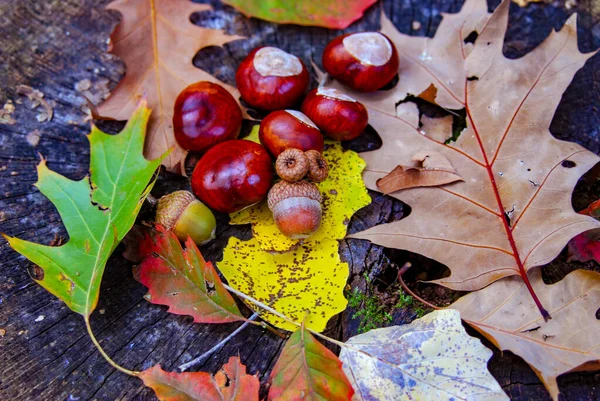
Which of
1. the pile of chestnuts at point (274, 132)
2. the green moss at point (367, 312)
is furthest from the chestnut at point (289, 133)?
the green moss at point (367, 312)

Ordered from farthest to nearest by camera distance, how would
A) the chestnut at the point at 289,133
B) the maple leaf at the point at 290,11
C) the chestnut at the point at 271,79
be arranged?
1. the maple leaf at the point at 290,11
2. the chestnut at the point at 271,79
3. the chestnut at the point at 289,133

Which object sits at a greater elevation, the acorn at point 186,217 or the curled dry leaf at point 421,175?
the curled dry leaf at point 421,175

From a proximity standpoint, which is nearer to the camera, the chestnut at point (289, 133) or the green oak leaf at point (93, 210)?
the green oak leaf at point (93, 210)

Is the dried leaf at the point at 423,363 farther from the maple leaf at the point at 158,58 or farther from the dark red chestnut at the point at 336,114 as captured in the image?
the maple leaf at the point at 158,58

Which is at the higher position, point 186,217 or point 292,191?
point 292,191

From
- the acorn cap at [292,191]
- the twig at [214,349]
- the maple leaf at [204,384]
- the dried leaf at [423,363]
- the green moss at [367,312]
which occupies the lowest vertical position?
the twig at [214,349]

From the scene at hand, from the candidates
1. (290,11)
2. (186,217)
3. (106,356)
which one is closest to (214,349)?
(106,356)

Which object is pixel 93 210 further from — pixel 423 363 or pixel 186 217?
pixel 423 363
